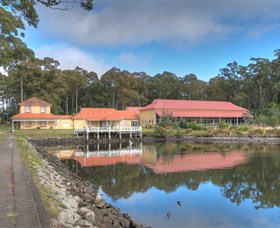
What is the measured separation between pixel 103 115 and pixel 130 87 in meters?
19.6

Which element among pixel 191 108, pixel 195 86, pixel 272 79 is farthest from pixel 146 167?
pixel 195 86

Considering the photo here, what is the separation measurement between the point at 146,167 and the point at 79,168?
15.1 ft

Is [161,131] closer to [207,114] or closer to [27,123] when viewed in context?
[207,114]

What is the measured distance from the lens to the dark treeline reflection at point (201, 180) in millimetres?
13133

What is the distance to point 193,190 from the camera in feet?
45.8

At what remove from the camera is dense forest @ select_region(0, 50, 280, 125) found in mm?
57438

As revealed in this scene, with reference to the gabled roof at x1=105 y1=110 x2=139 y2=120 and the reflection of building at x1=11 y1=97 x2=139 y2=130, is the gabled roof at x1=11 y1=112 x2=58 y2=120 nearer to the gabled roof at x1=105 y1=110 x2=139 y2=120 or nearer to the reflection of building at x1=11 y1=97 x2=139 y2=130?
the reflection of building at x1=11 y1=97 x2=139 y2=130

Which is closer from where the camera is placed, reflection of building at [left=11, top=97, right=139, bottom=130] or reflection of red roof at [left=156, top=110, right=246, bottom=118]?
reflection of building at [left=11, top=97, right=139, bottom=130]

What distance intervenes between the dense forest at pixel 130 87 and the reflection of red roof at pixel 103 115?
9.20m

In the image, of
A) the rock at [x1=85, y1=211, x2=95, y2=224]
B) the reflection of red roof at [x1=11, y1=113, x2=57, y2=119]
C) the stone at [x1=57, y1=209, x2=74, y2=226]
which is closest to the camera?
the stone at [x1=57, y1=209, x2=74, y2=226]

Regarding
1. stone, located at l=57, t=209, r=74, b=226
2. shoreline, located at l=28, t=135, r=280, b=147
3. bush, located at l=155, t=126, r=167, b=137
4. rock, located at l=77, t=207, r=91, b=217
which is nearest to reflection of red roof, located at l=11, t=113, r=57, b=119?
shoreline, located at l=28, t=135, r=280, b=147

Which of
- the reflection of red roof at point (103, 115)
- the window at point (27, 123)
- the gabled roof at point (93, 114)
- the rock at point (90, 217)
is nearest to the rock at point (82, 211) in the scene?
the rock at point (90, 217)

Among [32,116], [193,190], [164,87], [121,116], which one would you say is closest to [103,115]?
[121,116]

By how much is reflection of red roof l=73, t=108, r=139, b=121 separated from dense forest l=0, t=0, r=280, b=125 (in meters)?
9.27
